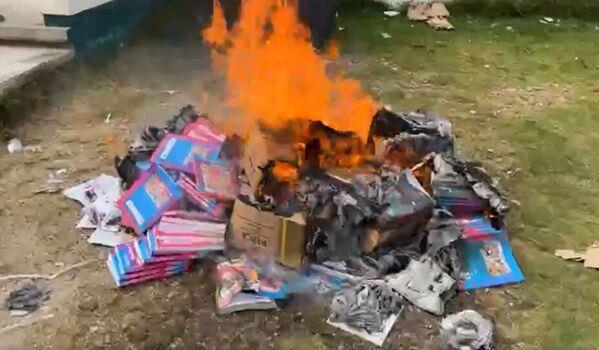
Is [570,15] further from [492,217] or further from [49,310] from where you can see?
[49,310]

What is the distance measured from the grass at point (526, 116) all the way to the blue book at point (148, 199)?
1309 millimetres

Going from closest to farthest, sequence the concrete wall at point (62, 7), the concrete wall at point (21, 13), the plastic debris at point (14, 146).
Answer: the plastic debris at point (14, 146), the concrete wall at point (62, 7), the concrete wall at point (21, 13)

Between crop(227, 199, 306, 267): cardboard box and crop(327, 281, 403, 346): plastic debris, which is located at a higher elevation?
crop(227, 199, 306, 267): cardboard box

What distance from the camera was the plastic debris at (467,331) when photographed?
2498 mm

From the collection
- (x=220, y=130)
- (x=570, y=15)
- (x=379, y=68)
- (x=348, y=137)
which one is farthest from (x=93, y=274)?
(x=570, y=15)

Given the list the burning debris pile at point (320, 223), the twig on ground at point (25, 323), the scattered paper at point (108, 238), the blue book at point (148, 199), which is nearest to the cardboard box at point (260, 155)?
the burning debris pile at point (320, 223)

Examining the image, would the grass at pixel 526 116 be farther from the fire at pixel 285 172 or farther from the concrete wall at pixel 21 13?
the concrete wall at pixel 21 13

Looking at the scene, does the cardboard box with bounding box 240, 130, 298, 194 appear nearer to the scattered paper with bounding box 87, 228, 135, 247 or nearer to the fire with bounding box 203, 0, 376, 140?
the fire with bounding box 203, 0, 376, 140

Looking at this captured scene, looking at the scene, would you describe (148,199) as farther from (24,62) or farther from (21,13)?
(21,13)

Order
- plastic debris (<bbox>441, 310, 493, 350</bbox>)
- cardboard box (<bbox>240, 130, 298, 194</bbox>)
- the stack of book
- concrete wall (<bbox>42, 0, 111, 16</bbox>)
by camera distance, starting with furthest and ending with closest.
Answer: concrete wall (<bbox>42, 0, 111, 16</bbox>) → cardboard box (<bbox>240, 130, 298, 194</bbox>) → the stack of book → plastic debris (<bbox>441, 310, 493, 350</bbox>)

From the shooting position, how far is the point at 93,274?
2.80 meters

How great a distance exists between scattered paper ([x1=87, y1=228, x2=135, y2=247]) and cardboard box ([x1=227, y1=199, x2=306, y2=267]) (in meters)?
0.48

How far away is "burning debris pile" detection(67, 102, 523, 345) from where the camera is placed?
2703 mm

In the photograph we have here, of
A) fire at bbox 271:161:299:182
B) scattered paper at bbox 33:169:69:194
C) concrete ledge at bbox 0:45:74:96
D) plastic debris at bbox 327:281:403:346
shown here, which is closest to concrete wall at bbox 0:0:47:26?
concrete ledge at bbox 0:45:74:96
